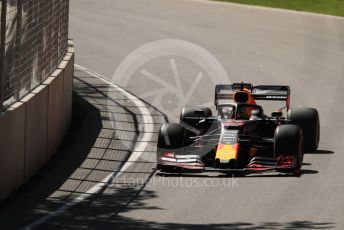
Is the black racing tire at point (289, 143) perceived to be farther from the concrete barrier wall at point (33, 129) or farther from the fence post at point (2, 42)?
the fence post at point (2, 42)

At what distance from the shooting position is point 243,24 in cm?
3316

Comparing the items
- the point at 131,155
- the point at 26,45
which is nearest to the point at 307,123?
the point at 131,155

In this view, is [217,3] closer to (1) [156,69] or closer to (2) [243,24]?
(2) [243,24]

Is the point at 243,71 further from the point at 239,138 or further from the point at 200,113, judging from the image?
the point at 239,138

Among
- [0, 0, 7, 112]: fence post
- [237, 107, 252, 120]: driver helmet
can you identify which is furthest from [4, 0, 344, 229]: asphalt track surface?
[0, 0, 7, 112]: fence post

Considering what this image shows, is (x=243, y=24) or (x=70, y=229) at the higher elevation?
(x=243, y=24)

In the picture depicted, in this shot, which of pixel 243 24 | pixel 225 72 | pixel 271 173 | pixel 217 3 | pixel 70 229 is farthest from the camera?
pixel 217 3

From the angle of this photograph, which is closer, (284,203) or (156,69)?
(284,203)

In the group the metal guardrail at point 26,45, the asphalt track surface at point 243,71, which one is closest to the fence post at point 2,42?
the metal guardrail at point 26,45

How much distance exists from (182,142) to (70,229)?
3.60 meters

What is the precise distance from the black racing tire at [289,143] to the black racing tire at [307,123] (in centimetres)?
153

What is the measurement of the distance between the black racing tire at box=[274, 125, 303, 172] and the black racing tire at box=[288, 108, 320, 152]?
153 centimetres

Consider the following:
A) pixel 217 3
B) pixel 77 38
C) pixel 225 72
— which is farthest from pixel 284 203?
pixel 217 3

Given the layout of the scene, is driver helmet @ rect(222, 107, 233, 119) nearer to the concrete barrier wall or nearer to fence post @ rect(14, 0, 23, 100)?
the concrete barrier wall
